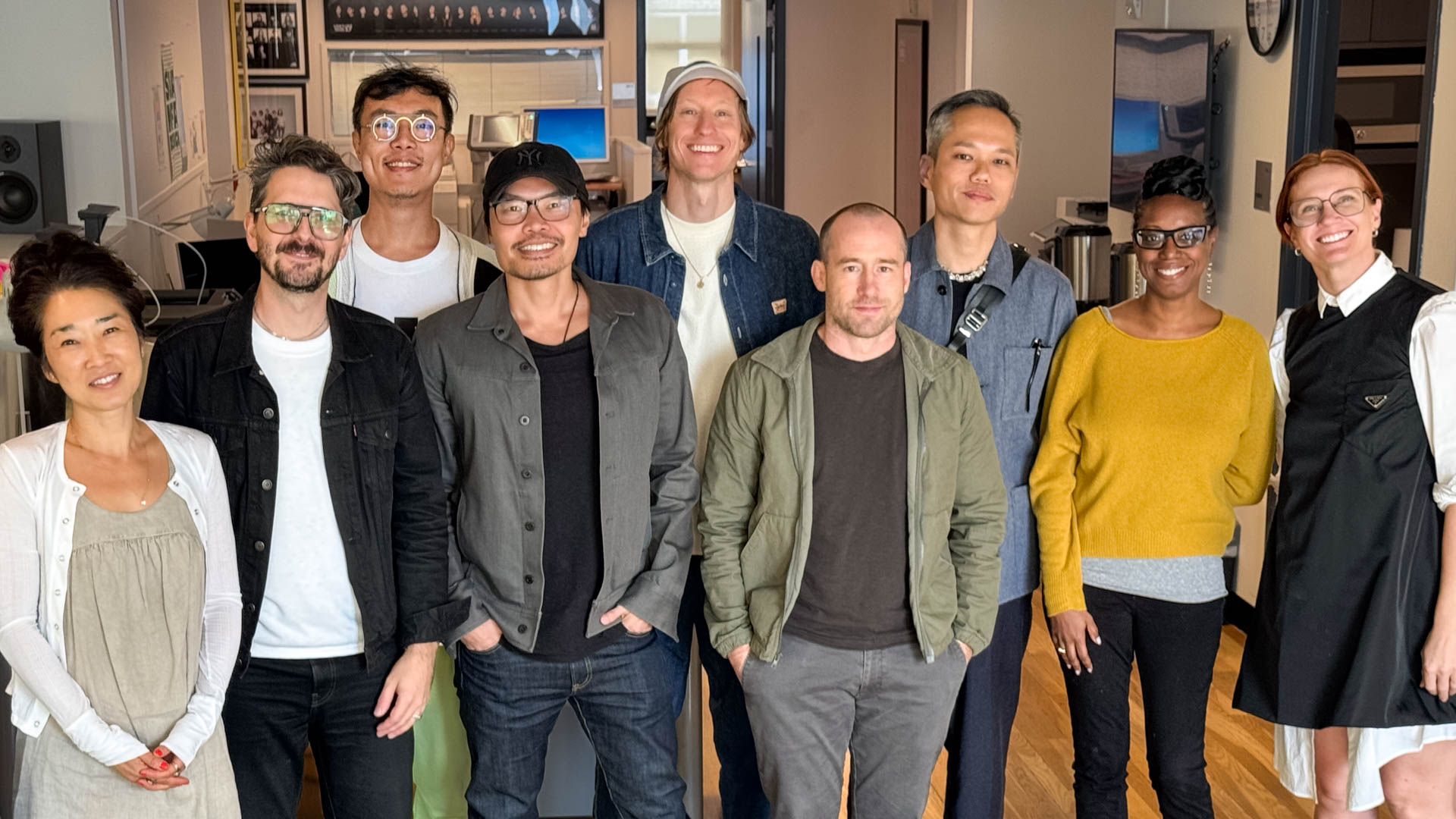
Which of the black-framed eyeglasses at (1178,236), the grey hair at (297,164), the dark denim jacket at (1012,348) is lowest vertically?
the dark denim jacket at (1012,348)

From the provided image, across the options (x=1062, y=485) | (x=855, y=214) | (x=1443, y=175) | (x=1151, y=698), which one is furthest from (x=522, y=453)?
(x=1443, y=175)

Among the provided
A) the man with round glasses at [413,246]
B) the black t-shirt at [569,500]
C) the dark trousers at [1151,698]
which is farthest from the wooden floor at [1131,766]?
the black t-shirt at [569,500]

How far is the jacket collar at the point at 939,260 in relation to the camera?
2.56m

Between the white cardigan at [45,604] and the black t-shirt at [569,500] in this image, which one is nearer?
the white cardigan at [45,604]

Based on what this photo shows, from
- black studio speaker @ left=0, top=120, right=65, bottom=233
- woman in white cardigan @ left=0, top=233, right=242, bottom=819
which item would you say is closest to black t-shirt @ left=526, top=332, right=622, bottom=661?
woman in white cardigan @ left=0, top=233, right=242, bottom=819

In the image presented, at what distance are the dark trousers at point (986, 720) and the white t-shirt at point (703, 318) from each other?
0.59 meters

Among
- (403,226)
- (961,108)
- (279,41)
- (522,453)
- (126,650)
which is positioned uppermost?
(279,41)

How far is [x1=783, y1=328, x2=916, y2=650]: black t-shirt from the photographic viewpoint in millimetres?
2346

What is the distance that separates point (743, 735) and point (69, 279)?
1.50m

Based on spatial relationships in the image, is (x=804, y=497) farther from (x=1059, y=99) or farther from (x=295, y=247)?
(x=1059, y=99)

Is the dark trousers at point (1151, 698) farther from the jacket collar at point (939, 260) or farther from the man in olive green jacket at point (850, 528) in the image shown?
the jacket collar at point (939, 260)

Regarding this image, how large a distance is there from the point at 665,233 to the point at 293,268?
2.57 feet

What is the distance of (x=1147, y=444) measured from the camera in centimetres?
249

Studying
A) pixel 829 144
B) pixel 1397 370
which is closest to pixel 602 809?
pixel 1397 370
